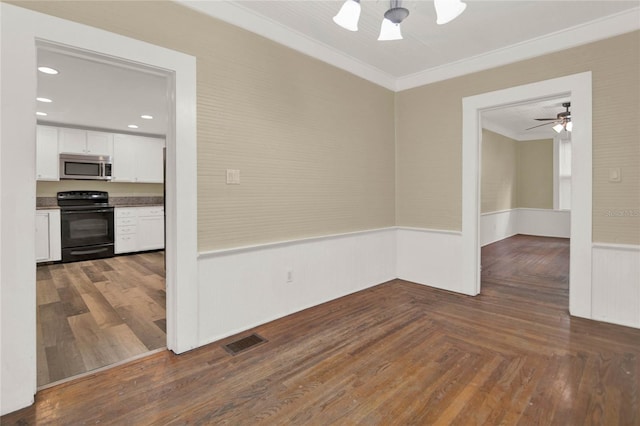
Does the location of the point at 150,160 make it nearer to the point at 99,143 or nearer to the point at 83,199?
the point at 99,143

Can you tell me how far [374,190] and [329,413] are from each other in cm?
277

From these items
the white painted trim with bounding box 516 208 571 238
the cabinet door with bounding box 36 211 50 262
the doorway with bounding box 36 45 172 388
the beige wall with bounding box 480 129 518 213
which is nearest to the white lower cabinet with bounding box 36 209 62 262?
the cabinet door with bounding box 36 211 50 262

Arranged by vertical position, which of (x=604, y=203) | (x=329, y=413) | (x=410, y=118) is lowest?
(x=329, y=413)

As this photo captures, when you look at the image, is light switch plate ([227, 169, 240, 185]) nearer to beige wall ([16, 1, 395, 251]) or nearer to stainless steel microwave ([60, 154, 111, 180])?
beige wall ([16, 1, 395, 251])

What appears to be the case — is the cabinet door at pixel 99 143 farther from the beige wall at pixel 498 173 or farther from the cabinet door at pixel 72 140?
the beige wall at pixel 498 173

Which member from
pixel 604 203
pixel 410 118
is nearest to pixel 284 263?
pixel 410 118

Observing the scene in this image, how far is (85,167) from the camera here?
6.07 metres

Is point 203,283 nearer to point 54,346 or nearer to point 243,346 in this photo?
point 243,346

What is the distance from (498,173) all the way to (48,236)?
949 centimetres

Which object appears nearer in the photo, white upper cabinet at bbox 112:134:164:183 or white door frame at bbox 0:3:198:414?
white door frame at bbox 0:3:198:414

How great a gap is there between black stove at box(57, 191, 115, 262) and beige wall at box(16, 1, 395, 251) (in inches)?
190

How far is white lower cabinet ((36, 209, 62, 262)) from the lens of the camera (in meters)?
5.42

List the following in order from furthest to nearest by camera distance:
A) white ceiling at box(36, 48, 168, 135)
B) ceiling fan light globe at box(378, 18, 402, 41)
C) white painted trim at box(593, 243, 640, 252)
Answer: white ceiling at box(36, 48, 168, 135) < white painted trim at box(593, 243, 640, 252) < ceiling fan light globe at box(378, 18, 402, 41)

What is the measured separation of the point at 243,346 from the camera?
8.23ft
